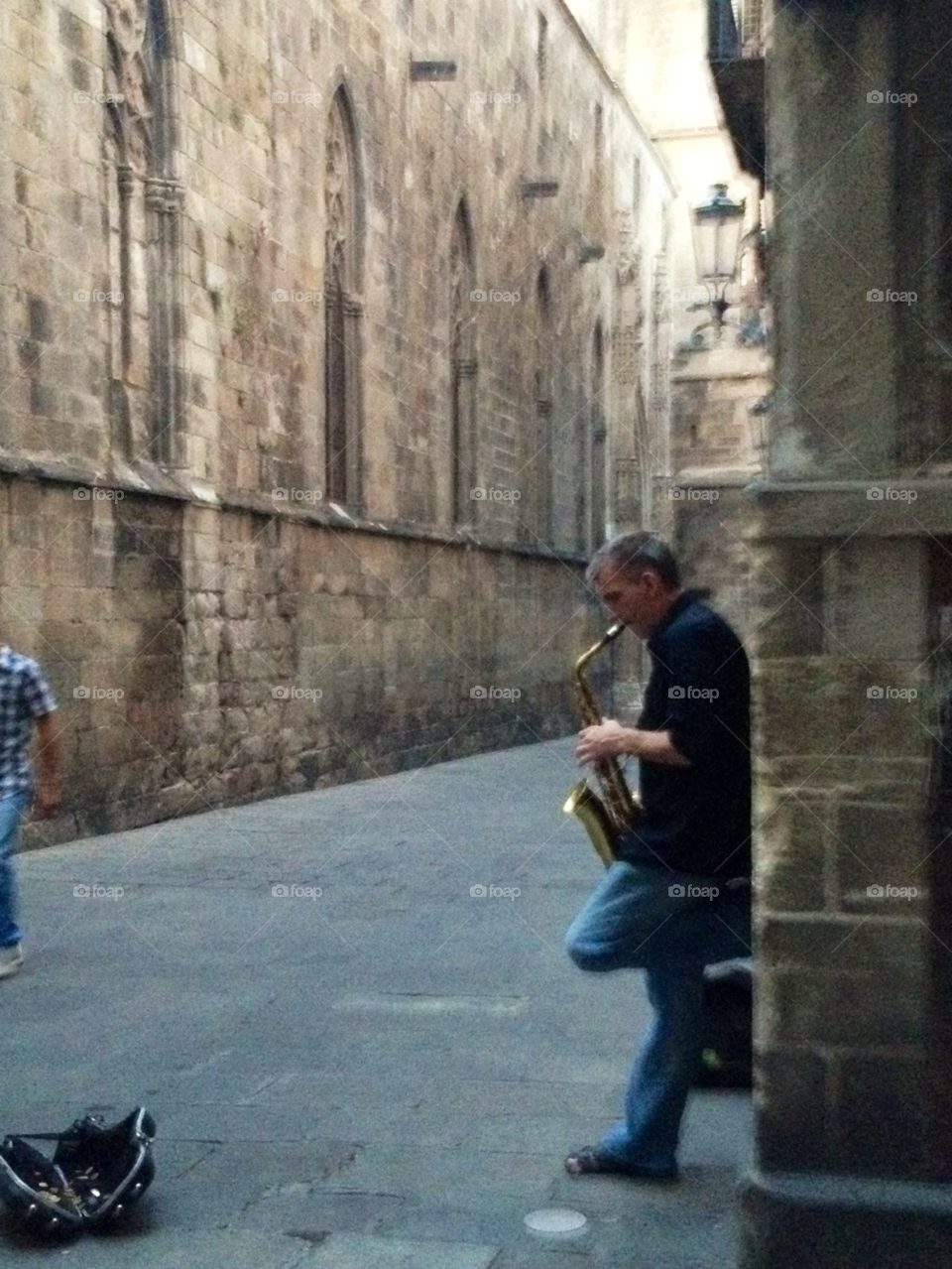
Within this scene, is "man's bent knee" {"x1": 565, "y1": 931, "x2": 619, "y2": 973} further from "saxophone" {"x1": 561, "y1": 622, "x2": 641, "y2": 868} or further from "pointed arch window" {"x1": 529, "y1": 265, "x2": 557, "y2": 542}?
"pointed arch window" {"x1": 529, "y1": 265, "x2": 557, "y2": 542}

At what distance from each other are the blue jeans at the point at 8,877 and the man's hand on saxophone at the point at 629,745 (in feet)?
12.3

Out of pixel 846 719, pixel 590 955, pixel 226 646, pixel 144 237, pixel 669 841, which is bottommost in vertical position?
pixel 590 955

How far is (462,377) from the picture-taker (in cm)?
2325

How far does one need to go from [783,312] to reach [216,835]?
30.1 ft

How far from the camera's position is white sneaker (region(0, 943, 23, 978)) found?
7762mm

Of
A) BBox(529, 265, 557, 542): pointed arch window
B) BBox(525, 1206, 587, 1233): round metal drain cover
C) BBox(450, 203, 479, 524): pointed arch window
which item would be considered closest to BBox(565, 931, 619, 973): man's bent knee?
BBox(525, 1206, 587, 1233): round metal drain cover

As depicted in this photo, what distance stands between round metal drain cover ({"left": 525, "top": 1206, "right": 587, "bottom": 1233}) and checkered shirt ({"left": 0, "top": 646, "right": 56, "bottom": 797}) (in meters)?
3.89

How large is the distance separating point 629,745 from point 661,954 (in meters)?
0.58

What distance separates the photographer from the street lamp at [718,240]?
15.5 metres

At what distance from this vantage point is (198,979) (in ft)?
24.8

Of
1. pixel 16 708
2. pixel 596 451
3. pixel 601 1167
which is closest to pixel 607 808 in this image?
pixel 601 1167

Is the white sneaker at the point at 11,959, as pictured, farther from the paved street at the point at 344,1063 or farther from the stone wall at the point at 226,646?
the stone wall at the point at 226,646

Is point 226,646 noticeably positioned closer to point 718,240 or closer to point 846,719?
point 718,240

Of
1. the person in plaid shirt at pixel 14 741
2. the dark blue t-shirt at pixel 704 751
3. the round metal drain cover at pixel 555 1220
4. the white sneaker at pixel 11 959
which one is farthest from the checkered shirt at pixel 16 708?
the round metal drain cover at pixel 555 1220
